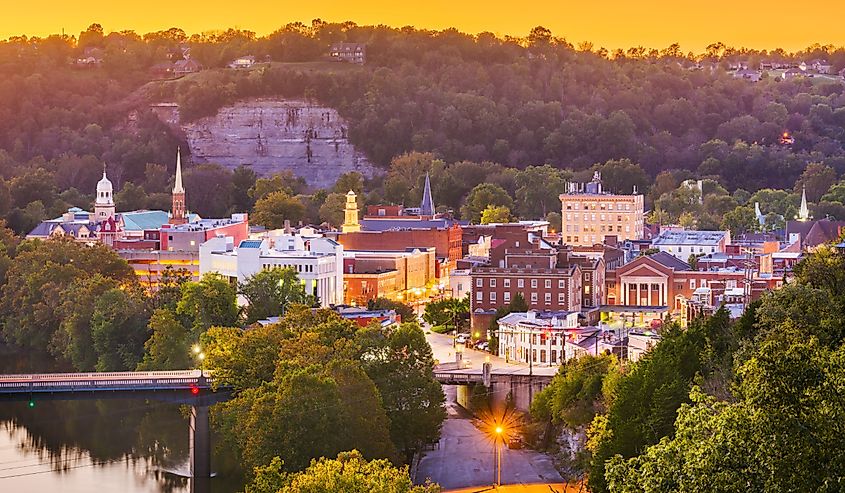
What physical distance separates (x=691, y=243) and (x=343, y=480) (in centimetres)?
5788

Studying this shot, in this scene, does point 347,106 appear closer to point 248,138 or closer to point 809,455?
point 248,138

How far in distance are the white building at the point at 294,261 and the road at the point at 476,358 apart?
6789mm

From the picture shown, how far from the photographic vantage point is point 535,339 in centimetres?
5975

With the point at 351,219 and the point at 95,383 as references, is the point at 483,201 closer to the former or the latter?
the point at 351,219

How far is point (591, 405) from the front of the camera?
44.0 m

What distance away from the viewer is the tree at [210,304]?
5866cm

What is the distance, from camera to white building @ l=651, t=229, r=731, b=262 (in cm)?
8531

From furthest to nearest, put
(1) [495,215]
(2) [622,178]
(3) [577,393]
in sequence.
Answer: (2) [622,178] → (1) [495,215] → (3) [577,393]

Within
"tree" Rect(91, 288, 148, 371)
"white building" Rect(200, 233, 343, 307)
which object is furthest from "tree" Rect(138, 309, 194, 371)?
"white building" Rect(200, 233, 343, 307)

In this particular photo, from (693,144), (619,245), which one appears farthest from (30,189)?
(693,144)

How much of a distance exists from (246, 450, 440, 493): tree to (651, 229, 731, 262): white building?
174ft

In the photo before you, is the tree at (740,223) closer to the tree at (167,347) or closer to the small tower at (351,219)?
the small tower at (351,219)

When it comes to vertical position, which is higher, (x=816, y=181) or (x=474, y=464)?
(x=816, y=181)

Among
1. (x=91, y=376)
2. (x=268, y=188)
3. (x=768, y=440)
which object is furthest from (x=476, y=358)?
(x=268, y=188)
